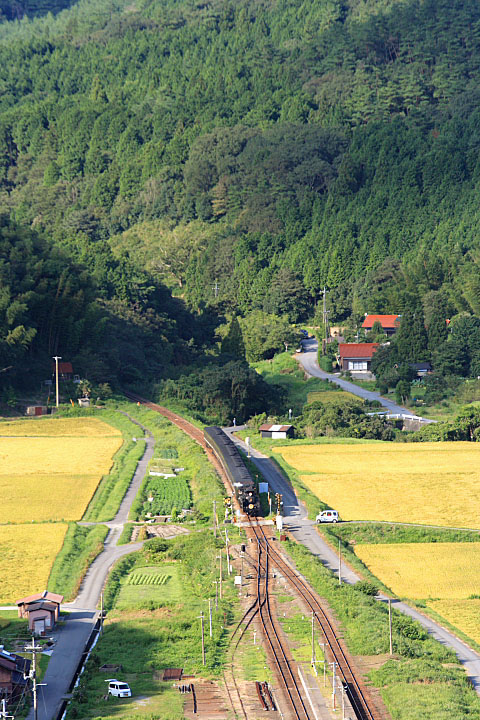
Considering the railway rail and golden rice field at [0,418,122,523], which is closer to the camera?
the railway rail

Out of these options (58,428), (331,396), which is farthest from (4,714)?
(331,396)

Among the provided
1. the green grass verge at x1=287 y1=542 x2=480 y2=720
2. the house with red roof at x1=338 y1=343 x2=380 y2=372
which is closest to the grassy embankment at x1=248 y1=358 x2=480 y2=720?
the green grass verge at x1=287 y1=542 x2=480 y2=720

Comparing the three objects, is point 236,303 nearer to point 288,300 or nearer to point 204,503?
point 288,300

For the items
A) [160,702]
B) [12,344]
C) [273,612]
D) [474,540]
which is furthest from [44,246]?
[160,702]

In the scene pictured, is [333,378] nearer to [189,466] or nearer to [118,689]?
[189,466]

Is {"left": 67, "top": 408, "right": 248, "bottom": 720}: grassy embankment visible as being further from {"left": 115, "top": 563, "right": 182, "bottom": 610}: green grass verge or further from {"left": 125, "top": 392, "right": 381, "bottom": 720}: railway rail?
{"left": 125, "top": 392, "right": 381, "bottom": 720}: railway rail

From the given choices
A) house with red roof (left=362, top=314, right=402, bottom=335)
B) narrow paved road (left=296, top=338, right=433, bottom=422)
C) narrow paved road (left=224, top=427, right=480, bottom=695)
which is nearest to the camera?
narrow paved road (left=224, top=427, right=480, bottom=695)
